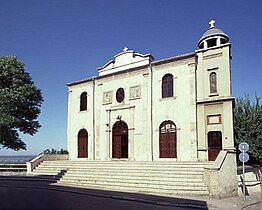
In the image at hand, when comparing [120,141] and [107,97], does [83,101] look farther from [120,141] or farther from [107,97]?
[120,141]

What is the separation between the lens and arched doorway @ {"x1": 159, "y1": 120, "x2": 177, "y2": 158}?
19.0 metres

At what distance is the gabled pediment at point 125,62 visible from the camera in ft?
71.5

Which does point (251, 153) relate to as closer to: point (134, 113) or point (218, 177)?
point (134, 113)

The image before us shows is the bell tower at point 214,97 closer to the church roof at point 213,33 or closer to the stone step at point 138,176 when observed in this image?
the church roof at point 213,33

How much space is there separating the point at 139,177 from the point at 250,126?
13.0 m

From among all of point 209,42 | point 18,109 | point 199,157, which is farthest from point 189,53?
point 18,109

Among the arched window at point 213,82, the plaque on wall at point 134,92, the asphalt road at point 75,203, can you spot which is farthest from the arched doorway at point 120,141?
the asphalt road at point 75,203

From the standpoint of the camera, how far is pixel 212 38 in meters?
18.9

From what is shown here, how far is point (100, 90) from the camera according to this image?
23969mm

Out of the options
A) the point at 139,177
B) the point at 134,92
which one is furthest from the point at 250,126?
the point at 139,177

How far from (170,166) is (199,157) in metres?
3.03

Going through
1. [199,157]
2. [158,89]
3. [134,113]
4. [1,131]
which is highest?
[158,89]

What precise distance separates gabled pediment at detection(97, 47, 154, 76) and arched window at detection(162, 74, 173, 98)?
2.18 meters

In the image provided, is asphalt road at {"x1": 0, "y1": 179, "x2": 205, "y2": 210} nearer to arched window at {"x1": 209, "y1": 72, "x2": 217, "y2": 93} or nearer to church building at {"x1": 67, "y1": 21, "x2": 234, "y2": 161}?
church building at {"x1": 67, "y1": 21, "x2": 234, "y2": 161}
